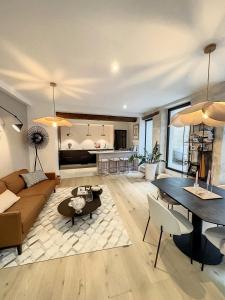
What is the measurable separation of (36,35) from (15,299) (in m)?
2.76

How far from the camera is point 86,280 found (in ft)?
5.24

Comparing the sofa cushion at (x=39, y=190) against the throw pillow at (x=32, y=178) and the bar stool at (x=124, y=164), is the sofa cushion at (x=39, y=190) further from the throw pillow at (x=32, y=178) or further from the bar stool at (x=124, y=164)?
the bar stool at (x=124, y=164)

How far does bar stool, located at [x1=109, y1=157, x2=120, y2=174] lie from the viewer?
6.12 metres

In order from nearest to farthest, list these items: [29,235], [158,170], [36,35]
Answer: [36,35] → [29,235] → [158,170]

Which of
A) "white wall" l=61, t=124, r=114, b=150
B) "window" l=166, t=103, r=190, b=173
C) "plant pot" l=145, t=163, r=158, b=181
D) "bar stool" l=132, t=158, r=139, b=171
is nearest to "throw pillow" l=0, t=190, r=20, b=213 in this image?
"plant pot" l=145, t=163, r=158, b=181

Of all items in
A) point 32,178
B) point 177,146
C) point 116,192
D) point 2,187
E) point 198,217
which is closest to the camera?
point 198,217

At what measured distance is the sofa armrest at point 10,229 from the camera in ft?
5.94

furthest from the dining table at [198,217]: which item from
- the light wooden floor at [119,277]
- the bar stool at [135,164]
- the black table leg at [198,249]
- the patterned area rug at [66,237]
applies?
the bar stool at [135,164]

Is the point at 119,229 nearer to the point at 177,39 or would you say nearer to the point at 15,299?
the point at 15,299

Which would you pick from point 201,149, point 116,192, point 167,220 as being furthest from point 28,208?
point 201,149

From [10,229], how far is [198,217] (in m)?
2.31

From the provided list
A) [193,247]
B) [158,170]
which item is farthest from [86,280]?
[158,170]

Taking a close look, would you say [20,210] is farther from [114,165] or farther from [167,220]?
[114,165]

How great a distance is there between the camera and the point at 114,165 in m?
6.20
